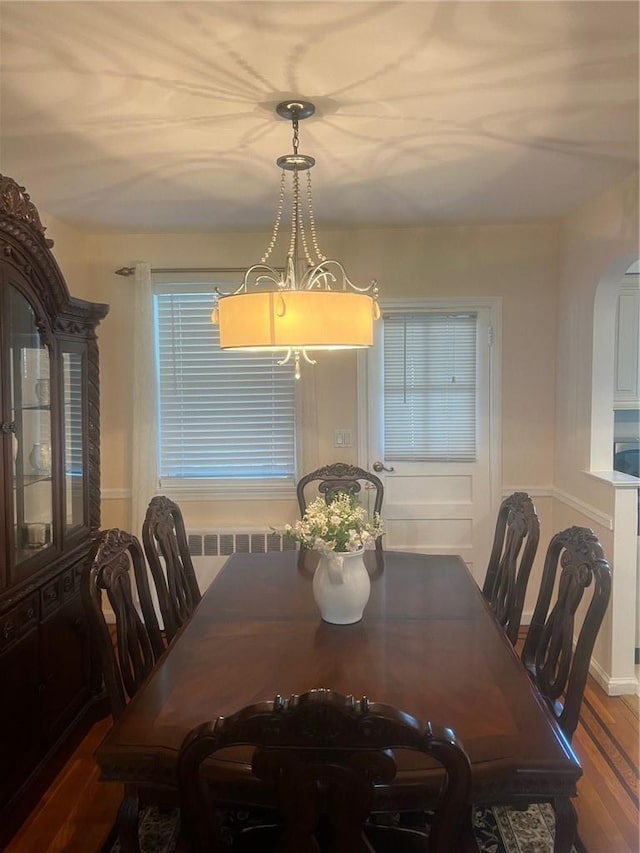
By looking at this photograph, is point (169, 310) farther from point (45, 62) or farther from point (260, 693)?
point (260, 693)

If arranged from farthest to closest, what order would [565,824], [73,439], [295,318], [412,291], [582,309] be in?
1. [412,291]
2. [582,309]
3. [73,439]
4. [295,318]
5. [565,824]

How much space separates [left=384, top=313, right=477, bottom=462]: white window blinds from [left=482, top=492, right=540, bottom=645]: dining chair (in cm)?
140

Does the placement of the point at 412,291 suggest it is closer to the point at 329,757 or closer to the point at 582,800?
the point at 582,800

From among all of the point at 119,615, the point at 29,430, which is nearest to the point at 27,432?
the point at 29,430

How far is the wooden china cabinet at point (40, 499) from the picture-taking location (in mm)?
2416

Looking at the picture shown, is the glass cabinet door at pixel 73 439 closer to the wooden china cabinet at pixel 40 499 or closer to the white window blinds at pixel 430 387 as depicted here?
the wooden china cabinet at pixel 40 499

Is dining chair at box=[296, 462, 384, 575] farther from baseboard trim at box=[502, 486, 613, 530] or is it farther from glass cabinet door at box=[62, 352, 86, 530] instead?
glass cabinet door at box=[62, 352, 86, 530]

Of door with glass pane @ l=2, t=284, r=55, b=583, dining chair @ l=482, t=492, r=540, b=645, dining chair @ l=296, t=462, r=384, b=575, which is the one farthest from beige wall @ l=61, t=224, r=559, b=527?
dining chair @ l=482, t=492, r=540, b=645

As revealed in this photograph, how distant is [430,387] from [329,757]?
3.26 meters

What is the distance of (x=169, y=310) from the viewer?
424cm

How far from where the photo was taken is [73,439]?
3.19m

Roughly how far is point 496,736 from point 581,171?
252cm

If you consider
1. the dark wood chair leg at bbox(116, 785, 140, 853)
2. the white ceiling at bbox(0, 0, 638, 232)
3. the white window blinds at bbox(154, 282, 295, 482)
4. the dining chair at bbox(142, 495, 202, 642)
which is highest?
the white ceiling at bbox(0, 0, 638, 232)

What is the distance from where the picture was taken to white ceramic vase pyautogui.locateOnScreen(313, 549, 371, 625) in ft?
7.32
